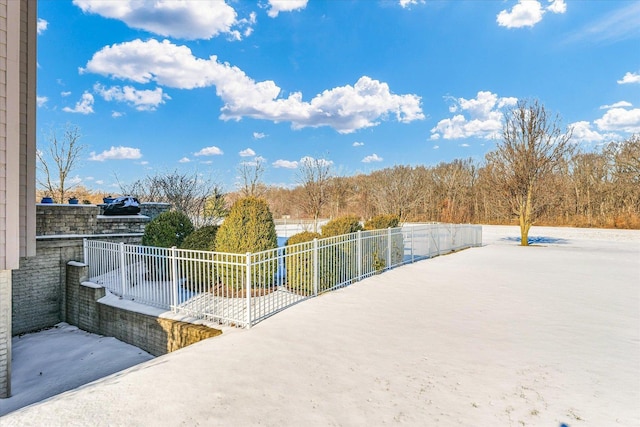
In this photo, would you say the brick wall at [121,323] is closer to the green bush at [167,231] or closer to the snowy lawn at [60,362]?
the snowy lawn at [60,362]

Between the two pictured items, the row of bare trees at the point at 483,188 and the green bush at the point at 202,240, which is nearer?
the green bush at the point at 202,240

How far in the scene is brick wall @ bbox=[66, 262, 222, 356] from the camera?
542 cm

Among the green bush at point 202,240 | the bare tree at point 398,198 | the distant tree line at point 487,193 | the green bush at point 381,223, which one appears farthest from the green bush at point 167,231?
the bare tree at point 398,198

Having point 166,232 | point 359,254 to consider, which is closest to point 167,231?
point 166,232

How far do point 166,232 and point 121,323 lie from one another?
9.27 ft

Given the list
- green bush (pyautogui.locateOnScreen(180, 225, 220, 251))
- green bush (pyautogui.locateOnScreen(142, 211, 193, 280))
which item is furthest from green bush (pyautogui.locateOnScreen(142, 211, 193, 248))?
green bush (pyautogui.locateOnScreen(180, 225, 220, 251))

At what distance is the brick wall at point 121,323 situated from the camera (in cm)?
542

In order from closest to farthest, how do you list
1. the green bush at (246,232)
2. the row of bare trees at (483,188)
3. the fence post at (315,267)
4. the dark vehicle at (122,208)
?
the fence post at (315,267)
the green bush at (246,232)
the dark vehicle at (122,208)
the row of bare trees at (483,188)

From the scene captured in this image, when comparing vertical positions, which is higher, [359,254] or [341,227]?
[341,227]

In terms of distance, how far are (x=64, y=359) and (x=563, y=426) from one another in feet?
26.0

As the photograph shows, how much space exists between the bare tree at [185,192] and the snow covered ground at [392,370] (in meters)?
11.8

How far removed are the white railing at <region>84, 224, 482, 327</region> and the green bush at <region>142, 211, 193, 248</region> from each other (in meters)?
1.04

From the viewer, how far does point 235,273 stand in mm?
7496

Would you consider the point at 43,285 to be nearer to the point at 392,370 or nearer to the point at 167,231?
the point at 167,231
